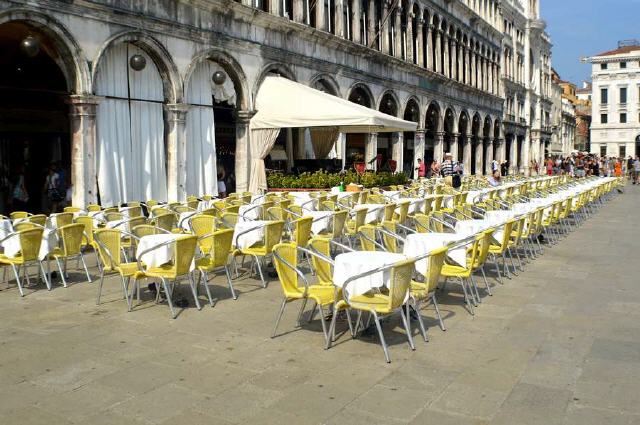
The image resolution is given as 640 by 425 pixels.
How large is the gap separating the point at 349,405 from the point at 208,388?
1.03m

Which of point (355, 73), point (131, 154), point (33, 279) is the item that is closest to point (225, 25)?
point (131, 154)

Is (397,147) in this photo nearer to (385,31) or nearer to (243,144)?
(385,31)

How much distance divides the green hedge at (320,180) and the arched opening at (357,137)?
4700 millimetres

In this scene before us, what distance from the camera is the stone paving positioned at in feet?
13.2

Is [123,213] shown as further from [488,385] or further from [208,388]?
[488,385]

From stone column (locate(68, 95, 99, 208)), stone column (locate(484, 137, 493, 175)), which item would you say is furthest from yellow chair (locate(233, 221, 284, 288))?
stone column (locate(484, 137, 493, 175))

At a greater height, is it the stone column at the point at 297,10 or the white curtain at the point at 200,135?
the stone column at the point at 297,10

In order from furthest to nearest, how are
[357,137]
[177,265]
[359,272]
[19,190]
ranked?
1. [357,137]
2. [19,190]
3. [177,265]
4. [359,272]

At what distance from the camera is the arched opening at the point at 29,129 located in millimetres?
16172

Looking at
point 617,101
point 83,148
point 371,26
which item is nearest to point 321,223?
point 83,148

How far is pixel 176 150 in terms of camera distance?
15.1 m

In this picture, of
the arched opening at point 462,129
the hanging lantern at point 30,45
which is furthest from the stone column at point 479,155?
the hanging lantern at point 30,45

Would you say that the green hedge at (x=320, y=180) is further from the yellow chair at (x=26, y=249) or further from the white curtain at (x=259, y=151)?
the yellow chair at (x=26, y=249)

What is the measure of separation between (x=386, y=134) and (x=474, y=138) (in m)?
14.8
